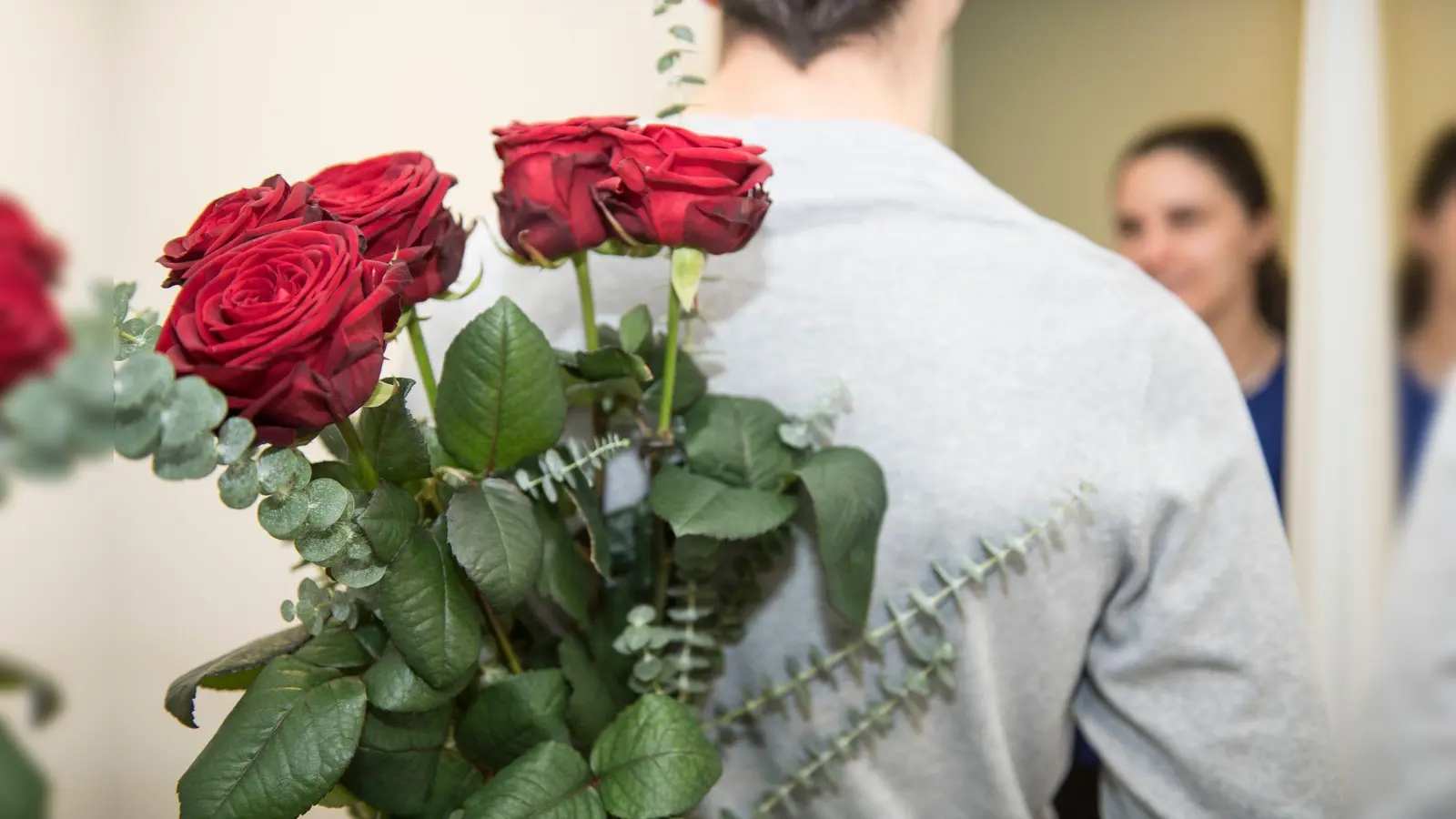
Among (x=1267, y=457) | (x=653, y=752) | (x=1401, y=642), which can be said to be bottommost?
(x=1267, y=457)

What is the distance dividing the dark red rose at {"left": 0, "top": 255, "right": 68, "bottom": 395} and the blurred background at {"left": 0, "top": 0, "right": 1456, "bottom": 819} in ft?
0.04

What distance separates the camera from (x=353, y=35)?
3.03ft

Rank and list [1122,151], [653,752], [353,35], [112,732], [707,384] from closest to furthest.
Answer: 1. [112,732]
2. [653,752]
3. [707,384]
4. [353,35]
5. [1122,151]

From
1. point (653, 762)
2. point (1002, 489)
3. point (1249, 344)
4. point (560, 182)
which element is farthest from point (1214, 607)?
point (1249, 344)

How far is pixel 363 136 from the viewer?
933mm

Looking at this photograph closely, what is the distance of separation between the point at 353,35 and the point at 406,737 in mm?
744

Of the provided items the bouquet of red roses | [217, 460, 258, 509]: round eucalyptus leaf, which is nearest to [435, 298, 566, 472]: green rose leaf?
the bouquet of red roses

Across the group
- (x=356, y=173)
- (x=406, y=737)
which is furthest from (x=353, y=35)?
(x=406, y=737)

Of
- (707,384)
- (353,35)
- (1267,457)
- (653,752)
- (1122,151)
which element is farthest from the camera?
(1122,151)

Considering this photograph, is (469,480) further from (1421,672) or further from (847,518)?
(1421,672)

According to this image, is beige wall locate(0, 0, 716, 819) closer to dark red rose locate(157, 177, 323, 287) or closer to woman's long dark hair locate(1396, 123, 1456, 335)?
dark red rose locate(157, 177, 323, 287)

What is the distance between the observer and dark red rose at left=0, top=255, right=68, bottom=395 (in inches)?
5.7

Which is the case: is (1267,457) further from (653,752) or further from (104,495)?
(104,495)

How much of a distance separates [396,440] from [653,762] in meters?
0.19
